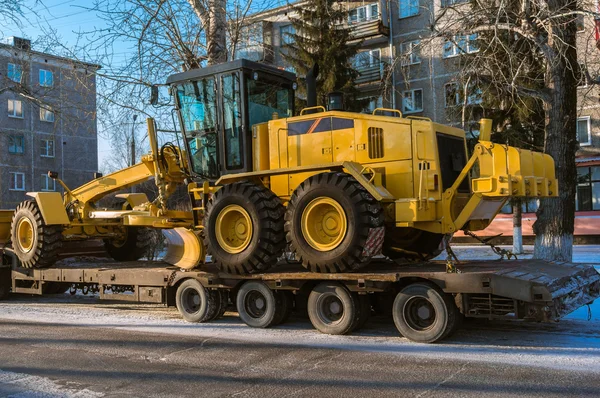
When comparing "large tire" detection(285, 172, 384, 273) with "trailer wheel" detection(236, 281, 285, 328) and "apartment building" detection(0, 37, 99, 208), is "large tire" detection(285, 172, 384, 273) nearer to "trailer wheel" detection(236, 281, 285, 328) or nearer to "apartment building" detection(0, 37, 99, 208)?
"trailer wheel" detection(236, 281, 285, 328)

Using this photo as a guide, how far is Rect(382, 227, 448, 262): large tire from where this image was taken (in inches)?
362

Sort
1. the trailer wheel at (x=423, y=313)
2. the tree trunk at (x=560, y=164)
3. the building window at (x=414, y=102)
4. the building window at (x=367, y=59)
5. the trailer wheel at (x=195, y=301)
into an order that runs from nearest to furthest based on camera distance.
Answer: the trailer wheel at (x=423, y=313) < the trailer wheel at (x=195, y=301) < the tree trunk at (x=560, y=164) < the building window at (x=414, y=102) < the building window at (x=367, y=59)

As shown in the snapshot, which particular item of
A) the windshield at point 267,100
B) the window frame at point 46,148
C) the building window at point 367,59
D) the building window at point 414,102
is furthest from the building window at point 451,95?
the window frame at point 46,148

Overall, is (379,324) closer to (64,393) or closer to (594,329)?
(594,329)

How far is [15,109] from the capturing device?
39438mm

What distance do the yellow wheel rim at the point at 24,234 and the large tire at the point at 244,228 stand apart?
14.6ft

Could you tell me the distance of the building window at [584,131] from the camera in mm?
27484

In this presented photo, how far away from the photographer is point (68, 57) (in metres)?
15.4

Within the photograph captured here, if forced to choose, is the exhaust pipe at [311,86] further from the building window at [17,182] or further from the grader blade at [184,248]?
the building window at [17,182]

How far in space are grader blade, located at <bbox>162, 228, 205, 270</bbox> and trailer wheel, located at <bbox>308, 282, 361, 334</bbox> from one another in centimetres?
212

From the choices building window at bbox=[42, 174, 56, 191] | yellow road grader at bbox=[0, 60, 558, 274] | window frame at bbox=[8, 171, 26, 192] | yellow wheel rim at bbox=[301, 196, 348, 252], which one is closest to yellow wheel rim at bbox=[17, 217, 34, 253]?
yellow road grader at bbox=[0, 60, 558, 274]

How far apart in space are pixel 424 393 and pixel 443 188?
3.49 meters

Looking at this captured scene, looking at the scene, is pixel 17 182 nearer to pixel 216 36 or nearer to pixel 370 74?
pixel 370 74

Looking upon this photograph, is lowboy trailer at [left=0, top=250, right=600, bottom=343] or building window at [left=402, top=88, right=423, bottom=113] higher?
building window at [left=402, top=88, right=423, bottom=113]
